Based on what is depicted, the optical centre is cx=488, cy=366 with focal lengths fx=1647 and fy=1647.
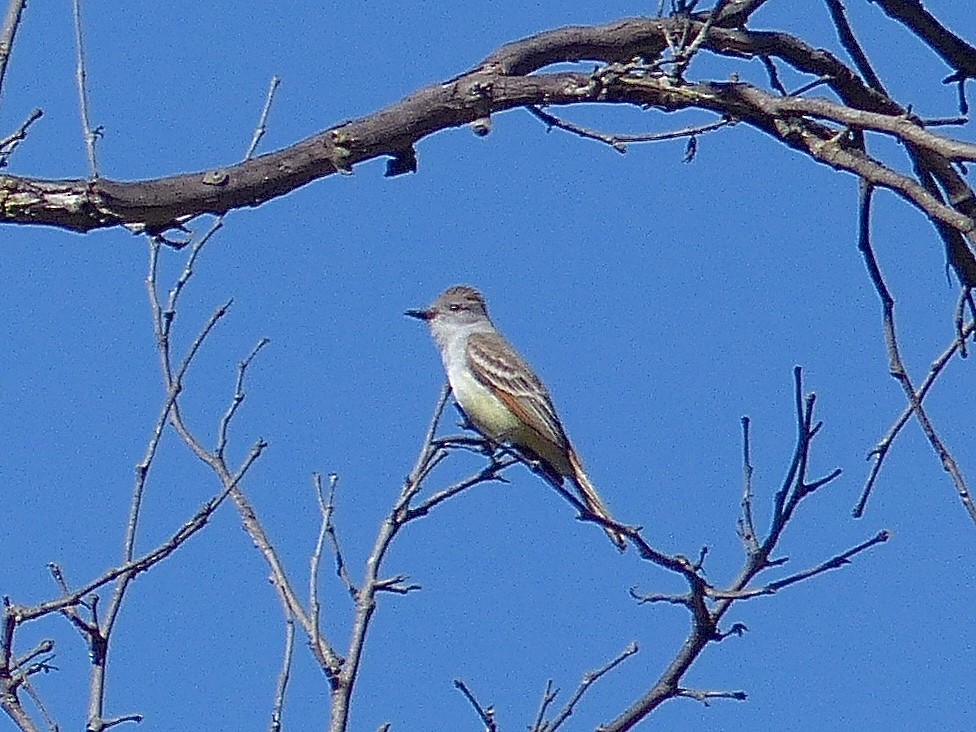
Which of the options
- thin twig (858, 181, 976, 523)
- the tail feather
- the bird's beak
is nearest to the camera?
thin twig (858, 181, 976, 523)

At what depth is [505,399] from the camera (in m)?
8.96

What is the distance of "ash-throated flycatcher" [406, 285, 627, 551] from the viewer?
29.0ft

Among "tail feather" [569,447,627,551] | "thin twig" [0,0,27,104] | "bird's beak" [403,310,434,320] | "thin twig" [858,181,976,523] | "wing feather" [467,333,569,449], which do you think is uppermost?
"bird's beak" [403,310,434,320]

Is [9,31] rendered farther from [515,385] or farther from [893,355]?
[515,385]

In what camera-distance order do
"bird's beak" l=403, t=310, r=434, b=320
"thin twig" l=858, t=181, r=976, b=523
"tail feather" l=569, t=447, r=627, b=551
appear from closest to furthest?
"thin twig" l=858, t=181, r=976, b=523, "tail feather" l=569, t=447, r=627, b=551, "bird's beak" l=403, t=310, r=434, b=320

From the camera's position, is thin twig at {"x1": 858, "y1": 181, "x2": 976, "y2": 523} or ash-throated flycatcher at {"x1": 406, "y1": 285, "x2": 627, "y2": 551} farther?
ash-throated flycatcher at {"x1": 406, "y1": 285, "x2": 627, "y2": 551}

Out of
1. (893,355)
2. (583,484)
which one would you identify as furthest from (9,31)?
(583,484)

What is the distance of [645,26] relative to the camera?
15.0 feet

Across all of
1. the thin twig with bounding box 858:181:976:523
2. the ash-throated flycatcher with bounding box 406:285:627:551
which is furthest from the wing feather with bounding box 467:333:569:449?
the thin twig with bounding box 858:181:976:523

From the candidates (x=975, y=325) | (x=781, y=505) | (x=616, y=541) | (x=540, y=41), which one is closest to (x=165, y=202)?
(x=540, y=41)

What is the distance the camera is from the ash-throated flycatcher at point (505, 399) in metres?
8.83

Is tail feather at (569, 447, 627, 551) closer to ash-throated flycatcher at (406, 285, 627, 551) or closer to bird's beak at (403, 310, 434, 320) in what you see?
ash-throated flycatcher at (406, 285, 627, 551)

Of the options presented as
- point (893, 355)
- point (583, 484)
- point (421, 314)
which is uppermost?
point (421, 314)

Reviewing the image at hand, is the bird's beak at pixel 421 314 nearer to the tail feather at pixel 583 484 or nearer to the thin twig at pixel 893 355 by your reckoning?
the tail feather at pixel 583 484
